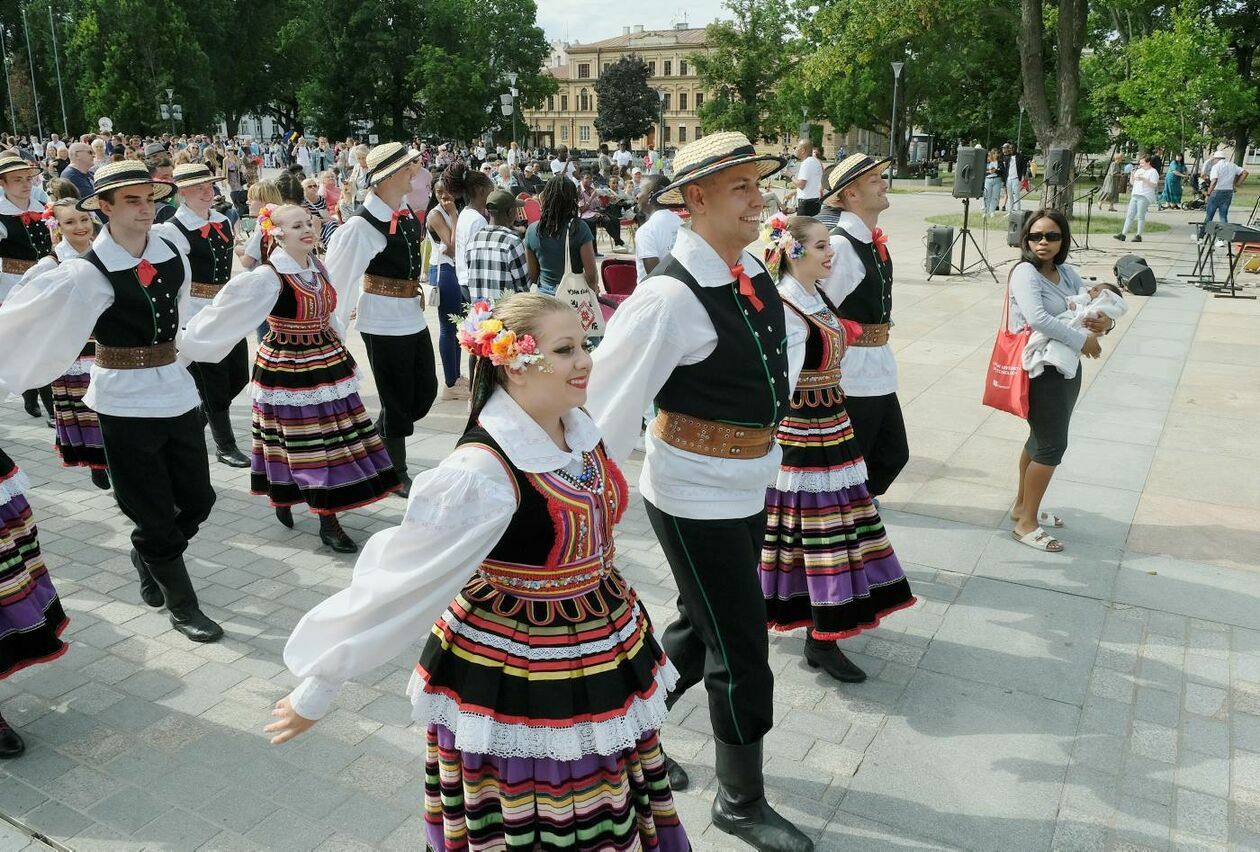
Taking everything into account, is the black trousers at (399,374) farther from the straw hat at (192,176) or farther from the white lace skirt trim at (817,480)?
the white lace skirt trim at (817,480)

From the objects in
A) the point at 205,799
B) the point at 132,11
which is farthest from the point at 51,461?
the point at 132,11

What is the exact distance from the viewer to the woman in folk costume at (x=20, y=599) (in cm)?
372

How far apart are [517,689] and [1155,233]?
21868 mm

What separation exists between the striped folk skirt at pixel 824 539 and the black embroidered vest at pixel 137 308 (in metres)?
2.80

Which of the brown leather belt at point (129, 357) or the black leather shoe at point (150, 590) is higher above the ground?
the brown leather belt at point (129, 357)

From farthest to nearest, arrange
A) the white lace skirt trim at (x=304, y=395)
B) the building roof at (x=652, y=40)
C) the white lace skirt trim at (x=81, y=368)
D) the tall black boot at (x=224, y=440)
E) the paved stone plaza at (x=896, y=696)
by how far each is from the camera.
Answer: the building roof at (x=652, y=40), the tall black boot at (x=224, y=440), the white lace skirt trim at (x=81, y=368), the white lace skirt trim at (x=304, y=395), the paved stone plaza at (x=896, y=696)

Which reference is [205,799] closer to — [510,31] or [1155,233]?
[1155,233]

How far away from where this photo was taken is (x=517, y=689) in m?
2.38

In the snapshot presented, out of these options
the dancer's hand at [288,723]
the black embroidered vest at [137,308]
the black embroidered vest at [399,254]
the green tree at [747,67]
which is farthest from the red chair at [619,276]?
the green tree at [747,67]

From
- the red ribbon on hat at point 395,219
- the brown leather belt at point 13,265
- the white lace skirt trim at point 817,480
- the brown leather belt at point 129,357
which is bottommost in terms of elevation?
the white lace skirt trim at point 817,480

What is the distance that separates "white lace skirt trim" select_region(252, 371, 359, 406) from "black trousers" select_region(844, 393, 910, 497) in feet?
9.02

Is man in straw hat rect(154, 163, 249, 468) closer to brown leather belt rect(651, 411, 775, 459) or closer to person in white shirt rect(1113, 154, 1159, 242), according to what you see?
brown leather belt rect(651, 411, 775, 459)

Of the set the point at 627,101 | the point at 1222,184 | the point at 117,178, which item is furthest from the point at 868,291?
the point at 627,101

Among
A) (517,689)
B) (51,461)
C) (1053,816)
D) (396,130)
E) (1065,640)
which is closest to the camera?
(517,689)
